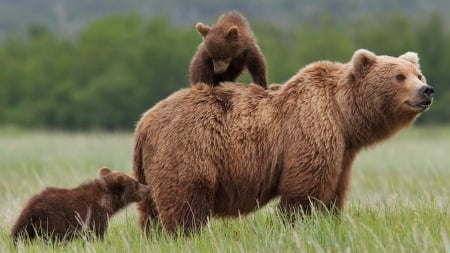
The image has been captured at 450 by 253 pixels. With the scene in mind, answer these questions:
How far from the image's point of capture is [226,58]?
8422 mm

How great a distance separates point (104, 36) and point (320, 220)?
6145 centimetres

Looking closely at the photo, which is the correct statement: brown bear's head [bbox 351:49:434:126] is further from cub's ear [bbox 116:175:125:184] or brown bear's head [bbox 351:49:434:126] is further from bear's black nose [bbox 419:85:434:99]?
cub's ear [bbox 116:175:125:184]

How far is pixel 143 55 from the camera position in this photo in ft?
198

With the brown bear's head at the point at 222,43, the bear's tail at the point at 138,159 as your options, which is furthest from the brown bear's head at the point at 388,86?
the bear's tail at the point at 138,159

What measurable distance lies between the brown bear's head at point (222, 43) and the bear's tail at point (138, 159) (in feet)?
3.43

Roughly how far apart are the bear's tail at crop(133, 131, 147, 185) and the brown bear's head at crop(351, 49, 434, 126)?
186 centimetres

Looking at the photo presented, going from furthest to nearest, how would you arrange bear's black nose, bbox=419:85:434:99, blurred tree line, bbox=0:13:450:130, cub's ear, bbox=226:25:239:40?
blurred tree line, bbox=0:13:450:130, cub's ear, bbox=226:25:239:40, bear's black nose, bbox=419:85:434:99

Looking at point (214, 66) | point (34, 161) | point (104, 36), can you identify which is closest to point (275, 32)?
point (104, 36)

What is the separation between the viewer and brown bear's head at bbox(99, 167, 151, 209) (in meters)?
7.91

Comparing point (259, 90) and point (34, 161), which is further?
point (34, 161)

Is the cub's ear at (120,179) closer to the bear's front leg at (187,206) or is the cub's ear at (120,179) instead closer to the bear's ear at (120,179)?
the bear's ear at (120,179)

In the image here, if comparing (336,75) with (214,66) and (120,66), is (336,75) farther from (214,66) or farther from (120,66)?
(120,66)

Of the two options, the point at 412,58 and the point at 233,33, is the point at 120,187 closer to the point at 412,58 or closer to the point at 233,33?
the point at 233,33

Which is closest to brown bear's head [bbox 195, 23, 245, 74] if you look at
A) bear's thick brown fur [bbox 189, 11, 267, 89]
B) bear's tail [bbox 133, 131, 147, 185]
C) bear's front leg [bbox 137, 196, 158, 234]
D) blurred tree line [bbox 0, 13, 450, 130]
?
bear's thick brown fur [bbox 189, 11, 267, 89]
